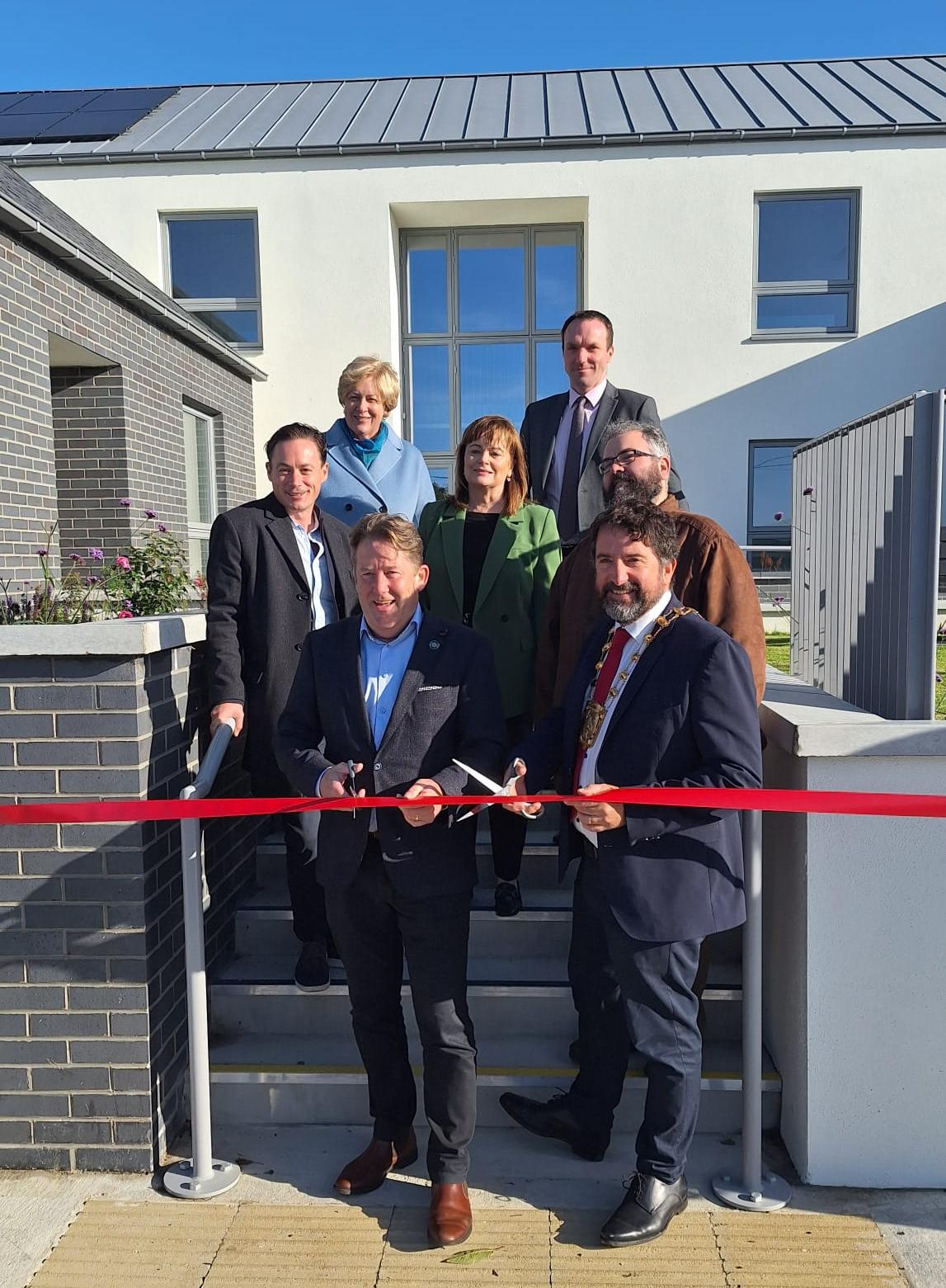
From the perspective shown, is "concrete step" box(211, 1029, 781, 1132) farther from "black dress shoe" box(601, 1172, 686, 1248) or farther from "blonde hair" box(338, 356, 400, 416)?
"blonde hair" box(338, 356, 400, 416)

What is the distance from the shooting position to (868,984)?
2949 mm

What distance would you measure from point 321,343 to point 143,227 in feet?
8.53

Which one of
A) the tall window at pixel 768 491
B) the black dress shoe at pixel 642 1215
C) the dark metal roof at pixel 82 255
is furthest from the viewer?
the tall window at pixel 768 491

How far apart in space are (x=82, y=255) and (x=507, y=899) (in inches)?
234

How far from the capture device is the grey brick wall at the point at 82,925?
2939 mm

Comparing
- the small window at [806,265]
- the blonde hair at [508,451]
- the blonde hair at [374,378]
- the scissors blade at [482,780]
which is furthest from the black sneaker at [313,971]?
the small window at [806,265]

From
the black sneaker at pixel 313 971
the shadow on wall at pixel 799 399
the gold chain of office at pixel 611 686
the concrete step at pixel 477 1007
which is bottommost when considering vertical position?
the concrete step at pixel 477 1007

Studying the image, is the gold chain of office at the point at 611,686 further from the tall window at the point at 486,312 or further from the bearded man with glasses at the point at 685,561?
the tall window at the point at 486,312

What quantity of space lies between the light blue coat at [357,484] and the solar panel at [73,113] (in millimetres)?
11314

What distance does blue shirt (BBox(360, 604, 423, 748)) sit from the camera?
272cm

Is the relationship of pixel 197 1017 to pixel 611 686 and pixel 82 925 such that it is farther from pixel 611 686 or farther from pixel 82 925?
pixel 611 686

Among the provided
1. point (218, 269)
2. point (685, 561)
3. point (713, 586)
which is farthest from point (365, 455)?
point (218, 269)

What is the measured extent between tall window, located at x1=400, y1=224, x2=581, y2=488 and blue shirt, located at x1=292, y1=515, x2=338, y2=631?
31.2 feet

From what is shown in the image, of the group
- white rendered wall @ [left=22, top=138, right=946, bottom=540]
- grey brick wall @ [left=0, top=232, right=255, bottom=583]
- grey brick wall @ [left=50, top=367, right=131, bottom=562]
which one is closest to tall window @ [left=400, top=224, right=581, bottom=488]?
white rendered wall @ [left=22, top=138, right=946, bottom=540]
